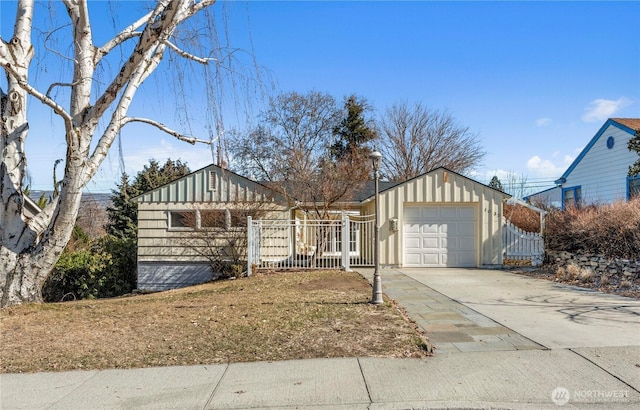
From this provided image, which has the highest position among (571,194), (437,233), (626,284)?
(571,194)

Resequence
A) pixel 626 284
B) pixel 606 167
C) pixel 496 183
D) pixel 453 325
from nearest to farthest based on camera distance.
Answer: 1. pixel 453 325
2. pixel 626 284
3. pixel 606 167
4. pixel 496 183

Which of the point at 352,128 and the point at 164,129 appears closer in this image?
the point at 164,129

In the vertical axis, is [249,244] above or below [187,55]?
below

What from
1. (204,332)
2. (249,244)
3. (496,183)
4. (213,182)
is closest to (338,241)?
(249,244)

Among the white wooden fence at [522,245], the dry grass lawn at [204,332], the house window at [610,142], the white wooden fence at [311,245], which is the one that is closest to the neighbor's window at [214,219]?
the white wooden fence at [311,245]

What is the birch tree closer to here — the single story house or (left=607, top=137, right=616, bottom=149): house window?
the single story house

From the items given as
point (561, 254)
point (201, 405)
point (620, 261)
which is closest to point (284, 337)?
point (201, 405)

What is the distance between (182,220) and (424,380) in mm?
11997

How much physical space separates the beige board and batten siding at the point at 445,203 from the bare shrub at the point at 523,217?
1974 mm

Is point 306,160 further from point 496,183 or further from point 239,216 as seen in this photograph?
point 496,183

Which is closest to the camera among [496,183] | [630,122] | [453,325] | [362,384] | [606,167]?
[362,384]

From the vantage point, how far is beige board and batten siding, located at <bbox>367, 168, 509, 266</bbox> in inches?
534

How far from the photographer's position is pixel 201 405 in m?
3.80

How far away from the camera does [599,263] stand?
10.7 metres
